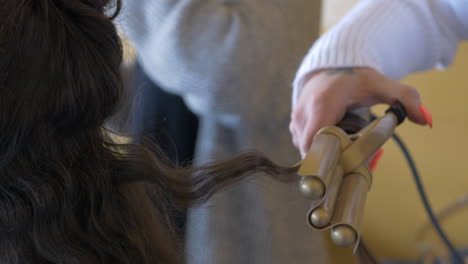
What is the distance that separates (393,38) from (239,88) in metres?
0.14

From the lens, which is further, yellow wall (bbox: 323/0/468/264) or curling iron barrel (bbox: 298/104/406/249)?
yellow wall (bbox: 323/0/468/264)

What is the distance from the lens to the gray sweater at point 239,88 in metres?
0.48

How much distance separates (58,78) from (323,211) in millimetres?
133

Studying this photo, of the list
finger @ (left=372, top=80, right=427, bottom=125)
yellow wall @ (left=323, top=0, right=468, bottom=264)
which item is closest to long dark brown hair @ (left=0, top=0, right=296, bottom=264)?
finger @ (left=372, top=80, right=427, bottom=125)

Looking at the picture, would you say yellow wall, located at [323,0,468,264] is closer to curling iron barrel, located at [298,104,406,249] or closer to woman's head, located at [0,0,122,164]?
curling iron barrel, located at [298,104,406,249]

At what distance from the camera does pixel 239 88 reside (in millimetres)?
491

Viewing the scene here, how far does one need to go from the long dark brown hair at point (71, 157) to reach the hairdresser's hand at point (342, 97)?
8 cm

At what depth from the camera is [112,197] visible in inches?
10.9

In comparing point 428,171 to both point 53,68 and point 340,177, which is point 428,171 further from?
point 53,68

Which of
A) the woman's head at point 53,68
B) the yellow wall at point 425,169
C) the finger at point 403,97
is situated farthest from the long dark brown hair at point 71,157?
the yellow wall at point 425,169

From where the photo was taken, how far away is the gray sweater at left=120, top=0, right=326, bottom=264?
485mm

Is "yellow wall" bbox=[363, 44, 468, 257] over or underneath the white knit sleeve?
underneath

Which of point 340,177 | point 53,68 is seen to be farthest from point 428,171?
point 53,68

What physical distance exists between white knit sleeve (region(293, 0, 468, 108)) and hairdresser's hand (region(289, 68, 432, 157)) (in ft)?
0.05
